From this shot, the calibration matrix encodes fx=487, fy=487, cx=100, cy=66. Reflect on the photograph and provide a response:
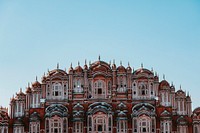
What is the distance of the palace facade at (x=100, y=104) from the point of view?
172 ft

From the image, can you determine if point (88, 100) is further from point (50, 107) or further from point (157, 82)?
point (157, 82)

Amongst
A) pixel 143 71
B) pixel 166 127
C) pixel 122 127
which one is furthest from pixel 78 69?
pixel 166 127

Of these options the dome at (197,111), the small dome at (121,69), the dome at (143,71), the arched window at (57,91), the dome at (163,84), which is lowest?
the dome at (197,111)

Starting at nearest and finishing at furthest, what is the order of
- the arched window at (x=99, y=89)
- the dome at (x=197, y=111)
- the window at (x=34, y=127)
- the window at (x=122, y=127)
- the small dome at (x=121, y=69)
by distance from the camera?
the window at (x=122, y=127)
the window at (x=34, y=127)
the dome at (x=197, y=111)
the arched window at (x=99, y=89)
the small dome at (x=121, y=69)

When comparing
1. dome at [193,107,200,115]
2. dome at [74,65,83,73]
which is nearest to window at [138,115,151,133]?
dome at [193,107,200,115]

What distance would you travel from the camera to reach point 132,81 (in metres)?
54.2

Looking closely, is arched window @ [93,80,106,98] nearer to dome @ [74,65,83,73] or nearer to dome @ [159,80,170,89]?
dome @ [74,65,83,73]

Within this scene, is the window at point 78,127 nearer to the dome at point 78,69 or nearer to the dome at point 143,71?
the dome at point 78,69

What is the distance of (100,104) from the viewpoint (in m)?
53.1

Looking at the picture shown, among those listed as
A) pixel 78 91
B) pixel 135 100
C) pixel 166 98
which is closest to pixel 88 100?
pixel 78 91

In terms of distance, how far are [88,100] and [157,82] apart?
A: 25.9 ft

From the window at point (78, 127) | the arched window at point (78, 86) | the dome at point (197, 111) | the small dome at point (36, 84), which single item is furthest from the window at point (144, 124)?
the small dome at point (36, 84)

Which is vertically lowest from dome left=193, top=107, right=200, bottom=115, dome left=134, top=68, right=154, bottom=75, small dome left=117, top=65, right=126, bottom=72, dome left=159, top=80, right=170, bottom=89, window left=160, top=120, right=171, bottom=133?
window left=160, top=120, right=171, bottom=133

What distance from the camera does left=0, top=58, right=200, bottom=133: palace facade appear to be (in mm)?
52312
